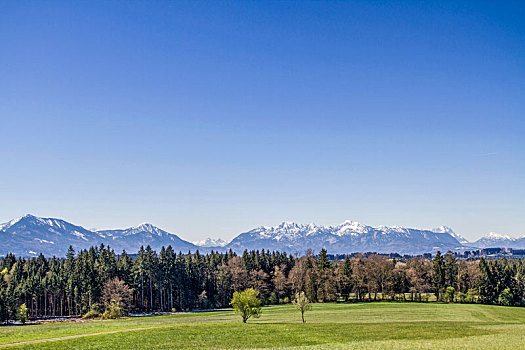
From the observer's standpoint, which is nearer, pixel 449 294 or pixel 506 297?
pixel 506 297

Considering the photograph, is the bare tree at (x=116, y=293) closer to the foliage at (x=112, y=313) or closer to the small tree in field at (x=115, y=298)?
the small tree in field at (x=115, y=298)

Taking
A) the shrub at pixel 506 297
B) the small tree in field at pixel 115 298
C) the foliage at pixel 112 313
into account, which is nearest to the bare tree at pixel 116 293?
the small tree in field at pixel 115 298

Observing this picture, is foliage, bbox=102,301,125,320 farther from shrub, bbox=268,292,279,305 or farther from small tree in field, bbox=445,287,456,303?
small tree in field, bbox=445,287,456,303

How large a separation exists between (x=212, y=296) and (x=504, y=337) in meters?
104

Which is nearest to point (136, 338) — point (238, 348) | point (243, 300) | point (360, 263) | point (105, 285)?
point (238, 348)

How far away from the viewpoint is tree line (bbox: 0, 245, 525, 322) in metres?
116

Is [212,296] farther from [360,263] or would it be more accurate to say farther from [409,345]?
[409,345]

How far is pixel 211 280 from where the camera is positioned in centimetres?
14100

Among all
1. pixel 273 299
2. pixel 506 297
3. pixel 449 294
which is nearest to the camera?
pixel 506 297

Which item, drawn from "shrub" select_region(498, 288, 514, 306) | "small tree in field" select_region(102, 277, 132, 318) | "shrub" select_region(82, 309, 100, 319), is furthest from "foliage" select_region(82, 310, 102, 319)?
"shrub" select_region(498, 288, 514, 306)

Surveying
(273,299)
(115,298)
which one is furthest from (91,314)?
(273,299)

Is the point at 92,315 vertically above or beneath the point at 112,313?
beneath

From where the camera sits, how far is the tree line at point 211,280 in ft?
382

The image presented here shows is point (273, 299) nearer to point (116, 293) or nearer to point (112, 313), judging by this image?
point (116, 293)
